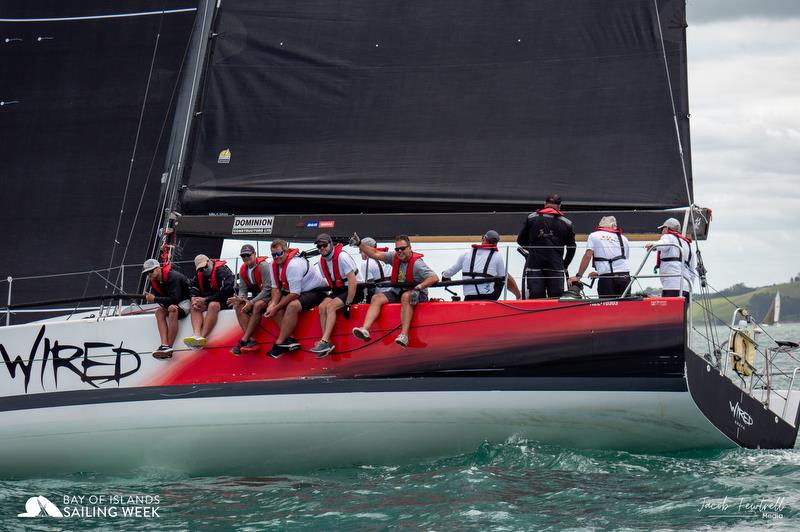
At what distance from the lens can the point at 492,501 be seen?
7.50m

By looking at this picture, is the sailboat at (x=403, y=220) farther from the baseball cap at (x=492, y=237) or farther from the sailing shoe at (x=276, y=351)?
the baseball cap at (x=492, y=237)

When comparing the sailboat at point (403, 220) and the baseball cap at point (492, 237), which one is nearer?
the sailboat at point (403, 220)

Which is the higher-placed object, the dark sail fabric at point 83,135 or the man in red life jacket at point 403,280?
the dark sail fabric at point 83,135

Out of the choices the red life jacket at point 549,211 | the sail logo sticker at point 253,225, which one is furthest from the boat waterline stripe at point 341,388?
the sail logo sticker at point 253,225

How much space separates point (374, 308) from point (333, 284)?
47cm

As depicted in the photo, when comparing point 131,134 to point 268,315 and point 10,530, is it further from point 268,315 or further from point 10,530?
point 10,530

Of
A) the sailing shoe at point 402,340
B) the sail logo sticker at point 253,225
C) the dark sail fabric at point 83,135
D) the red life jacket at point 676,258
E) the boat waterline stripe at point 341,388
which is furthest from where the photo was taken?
the dark sail fabric at point 83,135

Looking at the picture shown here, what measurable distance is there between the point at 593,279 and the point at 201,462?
345 cm

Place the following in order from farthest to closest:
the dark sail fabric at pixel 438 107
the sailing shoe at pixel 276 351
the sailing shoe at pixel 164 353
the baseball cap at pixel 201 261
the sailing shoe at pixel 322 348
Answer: the baseball cap at pixel 201 261, the dark sail fabric at pixel 438 107, the sailing shoe at pixel 164 353, the sailing shoe at pixel 276 351, the sailing shoe at pixel 322 348

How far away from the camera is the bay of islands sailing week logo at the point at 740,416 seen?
880 centimetres

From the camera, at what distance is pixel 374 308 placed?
8781mm

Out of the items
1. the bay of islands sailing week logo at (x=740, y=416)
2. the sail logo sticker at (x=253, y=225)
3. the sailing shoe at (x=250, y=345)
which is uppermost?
the sail logo sticker at (x=253, y=225)

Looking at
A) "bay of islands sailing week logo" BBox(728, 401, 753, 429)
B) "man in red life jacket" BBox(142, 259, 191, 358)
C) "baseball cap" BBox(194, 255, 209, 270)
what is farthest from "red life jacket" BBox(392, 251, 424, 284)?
"bay of islands sailing week logo" BBox(728, 401, 753, 429)

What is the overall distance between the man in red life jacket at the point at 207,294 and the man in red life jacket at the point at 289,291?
52 centimetres
